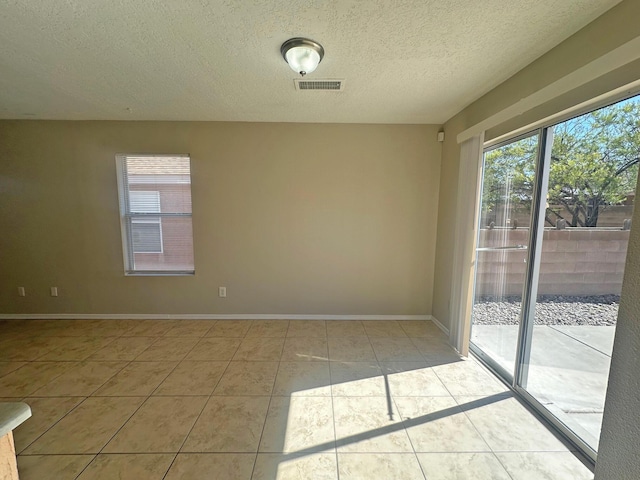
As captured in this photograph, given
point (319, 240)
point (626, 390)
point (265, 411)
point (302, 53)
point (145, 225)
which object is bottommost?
point (265, 411)

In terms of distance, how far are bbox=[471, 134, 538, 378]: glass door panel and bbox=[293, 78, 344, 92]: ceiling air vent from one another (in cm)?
159

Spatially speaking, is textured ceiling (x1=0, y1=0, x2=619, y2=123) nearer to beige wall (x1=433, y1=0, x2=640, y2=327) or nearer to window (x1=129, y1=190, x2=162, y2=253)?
beige wall (x1=433, y1=0, x2=640, y2=327)

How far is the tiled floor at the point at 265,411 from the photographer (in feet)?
4.92

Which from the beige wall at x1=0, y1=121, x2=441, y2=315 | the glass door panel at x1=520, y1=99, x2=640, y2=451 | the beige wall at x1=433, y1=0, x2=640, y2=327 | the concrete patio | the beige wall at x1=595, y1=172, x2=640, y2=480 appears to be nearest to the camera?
the beige wall at x1=595, y1=172, x2=640, y2=480

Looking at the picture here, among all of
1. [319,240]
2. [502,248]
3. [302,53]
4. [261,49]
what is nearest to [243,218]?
[319,240]

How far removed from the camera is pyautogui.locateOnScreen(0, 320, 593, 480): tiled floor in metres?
1.50

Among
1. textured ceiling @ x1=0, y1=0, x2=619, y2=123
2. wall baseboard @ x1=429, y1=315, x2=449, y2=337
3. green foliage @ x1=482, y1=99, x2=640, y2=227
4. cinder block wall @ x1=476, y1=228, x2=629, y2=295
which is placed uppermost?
textured ceiling @ x1=0, y1=0, x2=619, y2=123

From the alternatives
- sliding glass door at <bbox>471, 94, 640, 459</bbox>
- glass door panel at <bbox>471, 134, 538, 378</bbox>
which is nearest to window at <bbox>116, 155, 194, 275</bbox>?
glass door panel at <bbox>471, 134, 538, 378</bbox>

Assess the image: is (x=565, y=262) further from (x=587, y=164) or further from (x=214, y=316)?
(x=214, y=316)

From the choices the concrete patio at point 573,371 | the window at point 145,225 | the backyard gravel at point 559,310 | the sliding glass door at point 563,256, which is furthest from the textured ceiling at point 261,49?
the concrete patio at point 573,371

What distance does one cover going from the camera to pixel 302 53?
1738 mm

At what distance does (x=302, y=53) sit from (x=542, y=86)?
168 centimetres

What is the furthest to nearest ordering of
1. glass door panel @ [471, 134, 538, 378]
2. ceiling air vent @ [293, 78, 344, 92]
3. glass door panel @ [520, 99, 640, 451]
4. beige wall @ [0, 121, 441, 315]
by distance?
beige wall @ [0, 121, 441, 315]
ceiling air vent @ [293, 78, 344, 92]
glass door panel @ [471, 134, 538, 378]
glass door panel @ [520, 99, 640, 451]

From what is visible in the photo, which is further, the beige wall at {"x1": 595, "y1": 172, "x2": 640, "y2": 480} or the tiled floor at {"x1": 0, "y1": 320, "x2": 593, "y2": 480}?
the tiled floor at {"x1": 0, "y1": 320, "x2": 593, "y2": 480}
